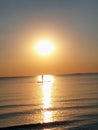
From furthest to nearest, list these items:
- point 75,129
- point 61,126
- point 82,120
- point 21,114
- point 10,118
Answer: point 21,114
point 10,118
point 82,120
point 61,126
point 75,129

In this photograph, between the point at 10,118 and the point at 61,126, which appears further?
the point at 10,118

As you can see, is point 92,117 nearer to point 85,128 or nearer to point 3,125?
point 85,128

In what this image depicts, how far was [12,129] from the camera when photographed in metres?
30.2

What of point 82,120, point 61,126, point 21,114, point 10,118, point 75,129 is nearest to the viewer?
point 75,129

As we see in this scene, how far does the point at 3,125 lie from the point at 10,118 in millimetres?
4238

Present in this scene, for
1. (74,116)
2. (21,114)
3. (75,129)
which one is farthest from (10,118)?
(75,129)

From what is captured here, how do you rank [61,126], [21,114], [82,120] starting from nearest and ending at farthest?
[61,126], [82,120], [21,114]

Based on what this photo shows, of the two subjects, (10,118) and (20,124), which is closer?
(20,124)

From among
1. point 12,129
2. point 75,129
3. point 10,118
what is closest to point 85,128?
point 75,129

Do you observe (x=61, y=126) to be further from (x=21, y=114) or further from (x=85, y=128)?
(x=21, y=114)

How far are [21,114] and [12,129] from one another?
31.6ft

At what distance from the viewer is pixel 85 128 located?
2964cm

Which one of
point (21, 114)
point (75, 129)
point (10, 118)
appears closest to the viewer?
point (75, 129)

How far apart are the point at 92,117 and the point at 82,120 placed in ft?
7.14
